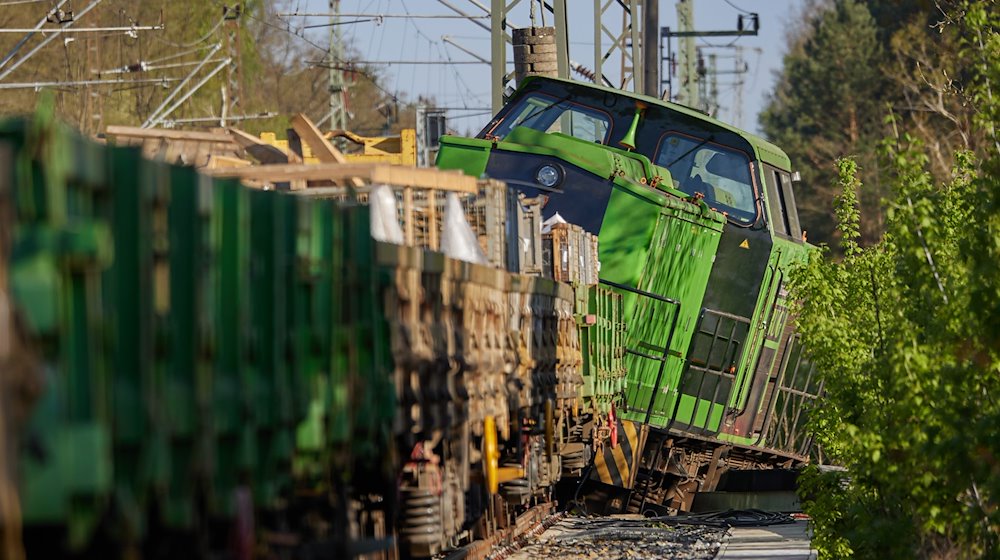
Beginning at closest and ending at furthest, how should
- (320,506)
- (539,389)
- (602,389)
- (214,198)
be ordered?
1. (214,198)
2. (320,506)
3. (539,389)
4. (602,389)

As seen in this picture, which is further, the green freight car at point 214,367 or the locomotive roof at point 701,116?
the locomotive roof at point 701,116

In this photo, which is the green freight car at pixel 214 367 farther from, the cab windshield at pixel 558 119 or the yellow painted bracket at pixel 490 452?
the cab windshield at pixel 558 119

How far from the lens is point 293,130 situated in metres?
14.7

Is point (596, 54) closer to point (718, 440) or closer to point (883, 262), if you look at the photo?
point (718, 440)

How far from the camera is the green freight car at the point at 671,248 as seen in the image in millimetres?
19031

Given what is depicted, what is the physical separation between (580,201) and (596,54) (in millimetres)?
16669

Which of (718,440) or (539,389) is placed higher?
(539,389)

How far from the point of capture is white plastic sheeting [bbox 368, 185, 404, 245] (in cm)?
985

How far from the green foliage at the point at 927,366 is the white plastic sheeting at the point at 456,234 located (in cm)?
264

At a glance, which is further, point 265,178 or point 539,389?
point 539,389

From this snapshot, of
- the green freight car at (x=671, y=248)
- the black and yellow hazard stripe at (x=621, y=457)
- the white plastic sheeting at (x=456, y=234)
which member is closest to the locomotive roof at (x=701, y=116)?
the green freight car at (x=671, y=248)

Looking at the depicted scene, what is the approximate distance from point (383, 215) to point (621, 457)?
9.69 m

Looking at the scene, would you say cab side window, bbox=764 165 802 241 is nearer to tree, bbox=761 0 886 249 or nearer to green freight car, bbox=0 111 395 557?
green freight car, bbox=0 111 395 557

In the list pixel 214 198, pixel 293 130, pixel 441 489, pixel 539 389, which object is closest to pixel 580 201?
pixel 293 130
